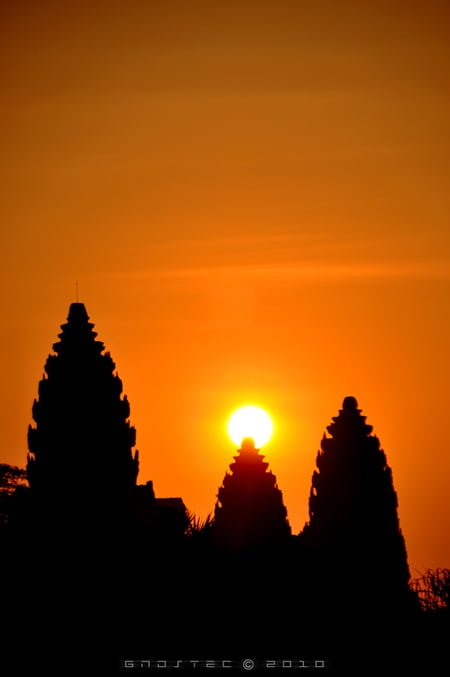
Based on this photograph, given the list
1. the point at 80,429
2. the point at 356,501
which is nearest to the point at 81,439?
the point at 80,429

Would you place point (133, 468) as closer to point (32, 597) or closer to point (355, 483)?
point (355, 483)

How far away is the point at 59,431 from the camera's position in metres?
57.1

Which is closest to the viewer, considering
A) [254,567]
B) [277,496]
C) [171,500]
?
[254,567]

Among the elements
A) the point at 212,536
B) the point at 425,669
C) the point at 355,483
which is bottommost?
the point at 425,669

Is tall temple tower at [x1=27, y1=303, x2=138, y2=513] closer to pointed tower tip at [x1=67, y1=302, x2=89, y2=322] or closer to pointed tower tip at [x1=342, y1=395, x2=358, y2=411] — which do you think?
pointed tower tip at [x1=67, y1=302, x2=89, y2=322]

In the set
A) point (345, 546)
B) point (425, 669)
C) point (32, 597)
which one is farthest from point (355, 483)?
point (425, 669)

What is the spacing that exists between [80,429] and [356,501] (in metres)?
18.1

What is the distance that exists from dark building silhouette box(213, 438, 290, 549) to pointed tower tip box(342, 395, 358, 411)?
9.57 m

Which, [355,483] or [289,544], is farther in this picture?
[355,483]

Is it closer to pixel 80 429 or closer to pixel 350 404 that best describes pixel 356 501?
pixel 350 404

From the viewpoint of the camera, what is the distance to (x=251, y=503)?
62500 mm

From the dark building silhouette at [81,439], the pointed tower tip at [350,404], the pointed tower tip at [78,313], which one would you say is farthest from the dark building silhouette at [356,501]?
the pointed tower tip at [78,313]

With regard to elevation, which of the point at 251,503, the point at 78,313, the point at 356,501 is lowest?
the point at 251,503

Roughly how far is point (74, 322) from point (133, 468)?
20.6ft
